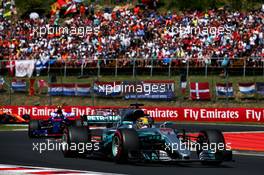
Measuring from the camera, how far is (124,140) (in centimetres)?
1430

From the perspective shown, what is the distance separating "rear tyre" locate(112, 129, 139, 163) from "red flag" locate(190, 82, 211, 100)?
2231 centimetres

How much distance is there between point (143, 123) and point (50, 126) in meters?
10.5

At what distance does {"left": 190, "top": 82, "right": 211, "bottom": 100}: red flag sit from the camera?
36.8 meters

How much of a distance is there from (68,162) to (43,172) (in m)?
3.02

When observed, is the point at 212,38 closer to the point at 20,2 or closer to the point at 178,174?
the point at 20,2

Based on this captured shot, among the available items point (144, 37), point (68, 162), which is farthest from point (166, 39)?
point (68, 162)

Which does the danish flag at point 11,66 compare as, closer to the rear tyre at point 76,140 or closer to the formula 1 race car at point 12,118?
the formula 1 race car at point 12,118

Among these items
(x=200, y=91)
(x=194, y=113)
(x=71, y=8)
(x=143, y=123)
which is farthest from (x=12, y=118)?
(x=143, y=123)
